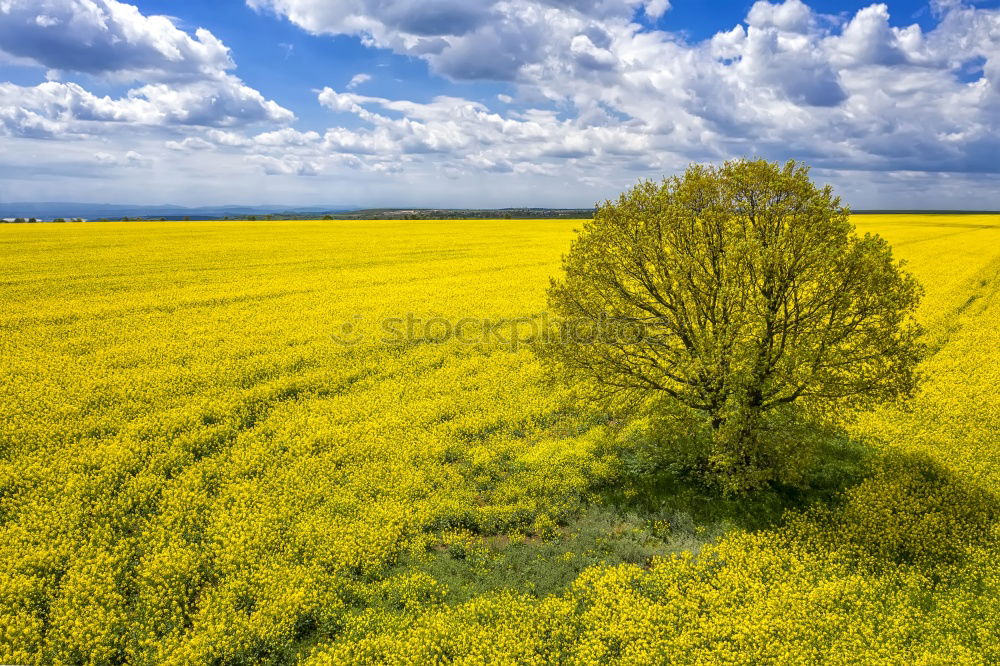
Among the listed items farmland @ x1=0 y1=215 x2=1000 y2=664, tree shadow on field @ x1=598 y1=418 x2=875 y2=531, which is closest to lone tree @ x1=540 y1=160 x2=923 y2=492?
tree shadow on field @ x1=598 y1=418 x2=875 y2=531

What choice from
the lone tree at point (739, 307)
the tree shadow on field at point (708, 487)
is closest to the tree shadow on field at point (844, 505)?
the tree shadow on field at point (708, 487)

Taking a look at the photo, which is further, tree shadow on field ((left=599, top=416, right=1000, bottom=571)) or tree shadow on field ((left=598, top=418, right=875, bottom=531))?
tree shadow on field ((left=598, top=418, right=875, bottom=531))

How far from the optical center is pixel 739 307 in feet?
39.9

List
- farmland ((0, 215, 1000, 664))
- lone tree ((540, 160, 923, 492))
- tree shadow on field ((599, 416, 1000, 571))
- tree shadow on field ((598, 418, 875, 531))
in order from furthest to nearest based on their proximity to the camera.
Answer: tree shadow on field ((598, 418, 875, 531))
lone tree ((540, 160, 923, 492))
tree shadow on field ((599, 416, 1000, 571))
farmland ((0, 215, 1000, 664))

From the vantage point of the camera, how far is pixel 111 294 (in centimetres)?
2794

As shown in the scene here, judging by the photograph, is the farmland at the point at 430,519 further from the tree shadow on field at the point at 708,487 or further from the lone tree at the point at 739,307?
the lone tree at the point at 739,307

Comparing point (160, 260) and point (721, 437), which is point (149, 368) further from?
point (160, 260)

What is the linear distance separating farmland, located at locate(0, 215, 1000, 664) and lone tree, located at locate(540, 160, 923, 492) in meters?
1.87

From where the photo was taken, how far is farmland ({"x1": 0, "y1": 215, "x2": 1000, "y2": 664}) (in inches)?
336

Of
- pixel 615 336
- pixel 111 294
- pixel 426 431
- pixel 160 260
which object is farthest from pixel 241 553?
pixel 160 260

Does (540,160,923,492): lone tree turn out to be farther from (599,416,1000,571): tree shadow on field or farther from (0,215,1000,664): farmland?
(0,215,1000,664): farmland

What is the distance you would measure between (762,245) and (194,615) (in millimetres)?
13282

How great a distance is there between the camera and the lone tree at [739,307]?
11.0 metres

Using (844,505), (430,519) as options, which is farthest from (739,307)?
(430,519)
